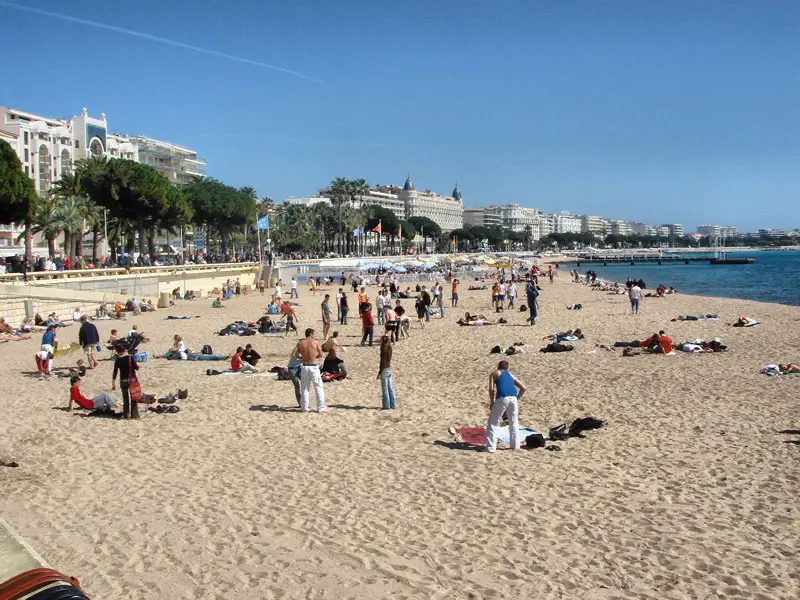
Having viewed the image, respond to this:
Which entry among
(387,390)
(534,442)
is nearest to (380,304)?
(387,390)

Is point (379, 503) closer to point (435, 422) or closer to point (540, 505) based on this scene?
point (540, 505)

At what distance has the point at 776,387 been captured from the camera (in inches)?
486

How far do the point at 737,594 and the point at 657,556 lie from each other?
0.74 m

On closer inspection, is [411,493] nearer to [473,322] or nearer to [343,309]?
[473,322]

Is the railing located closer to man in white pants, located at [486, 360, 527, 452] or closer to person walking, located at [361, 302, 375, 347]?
person walking, located at [361, 302, 375, 347]

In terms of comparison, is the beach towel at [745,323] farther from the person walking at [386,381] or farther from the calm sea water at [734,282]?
the calm sea water at [734,282]

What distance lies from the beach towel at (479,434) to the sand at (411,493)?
24cm

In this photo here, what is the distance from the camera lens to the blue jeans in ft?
36.1

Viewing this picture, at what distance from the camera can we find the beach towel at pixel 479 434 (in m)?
8.99

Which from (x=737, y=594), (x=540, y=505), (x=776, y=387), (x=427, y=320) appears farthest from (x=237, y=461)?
(x=427, y=320)

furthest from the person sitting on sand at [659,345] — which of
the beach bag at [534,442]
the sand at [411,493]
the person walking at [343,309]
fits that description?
the person walking at [343,309]

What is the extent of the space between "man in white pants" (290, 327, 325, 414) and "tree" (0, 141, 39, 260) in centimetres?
2656

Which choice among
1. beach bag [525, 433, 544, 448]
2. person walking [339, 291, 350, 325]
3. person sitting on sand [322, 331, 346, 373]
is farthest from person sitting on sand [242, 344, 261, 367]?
person walking [339, 291, 350, 325]

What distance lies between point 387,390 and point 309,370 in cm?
129
